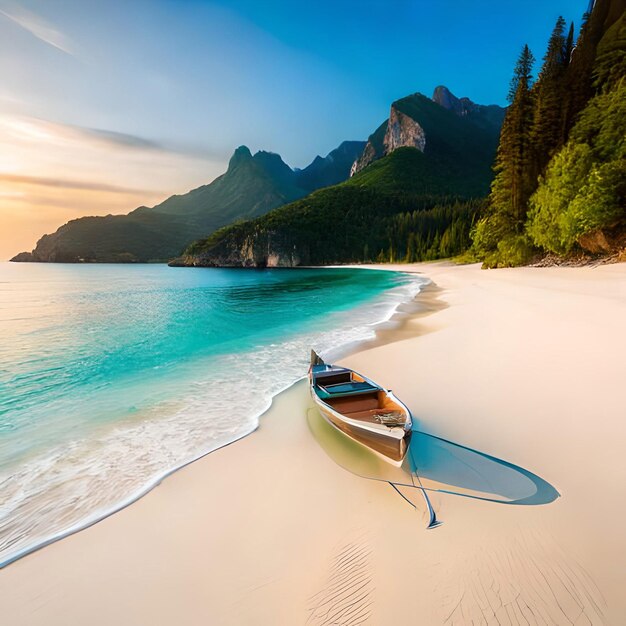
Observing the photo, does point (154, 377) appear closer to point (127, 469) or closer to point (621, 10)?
point (127, 469)

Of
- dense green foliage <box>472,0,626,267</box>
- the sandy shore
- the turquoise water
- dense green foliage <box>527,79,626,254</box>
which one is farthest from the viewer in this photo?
dense green foliage <box>472,0,626,267</box>

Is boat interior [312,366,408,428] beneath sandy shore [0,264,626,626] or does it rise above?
above

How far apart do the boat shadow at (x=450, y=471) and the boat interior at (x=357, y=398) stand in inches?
27.2

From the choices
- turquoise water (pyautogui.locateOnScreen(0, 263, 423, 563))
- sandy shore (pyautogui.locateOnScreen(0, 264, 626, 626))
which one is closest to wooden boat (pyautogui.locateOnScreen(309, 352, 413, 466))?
sandy shore (pyautogui.locateOnScreen(0, 264, 626, 626))

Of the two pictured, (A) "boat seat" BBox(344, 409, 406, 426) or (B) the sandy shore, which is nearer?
(B) the sandy shore

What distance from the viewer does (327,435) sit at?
712cm

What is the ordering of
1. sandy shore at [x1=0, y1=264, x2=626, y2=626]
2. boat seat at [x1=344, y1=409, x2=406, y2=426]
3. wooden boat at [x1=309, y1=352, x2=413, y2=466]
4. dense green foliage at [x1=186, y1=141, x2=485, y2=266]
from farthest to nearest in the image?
dense green foliage at [x1=186, y1=141, x2=485, y2=266], boat seat at [x1=344, y1=409, x2=406, y2=426], wooden boat at [x1=309, y1=352, x2=413, y2=466], sandy shore at [x1=0, y1=264, x2=626, y2=626]

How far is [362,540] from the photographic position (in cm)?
416

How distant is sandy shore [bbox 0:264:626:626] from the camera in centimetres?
334

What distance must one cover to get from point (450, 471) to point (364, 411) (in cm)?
190

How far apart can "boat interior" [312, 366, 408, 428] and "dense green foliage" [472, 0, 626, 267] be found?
33.6 m

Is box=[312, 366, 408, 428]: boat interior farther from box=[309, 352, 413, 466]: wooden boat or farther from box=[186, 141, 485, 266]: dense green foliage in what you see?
box=[186, 141, 485, 266]: dense green foliage

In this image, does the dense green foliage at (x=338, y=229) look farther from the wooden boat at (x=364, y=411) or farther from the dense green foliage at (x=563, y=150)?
the wooden boat at (x=364, y=411)

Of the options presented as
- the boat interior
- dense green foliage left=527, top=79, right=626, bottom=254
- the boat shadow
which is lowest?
the boat shadow
